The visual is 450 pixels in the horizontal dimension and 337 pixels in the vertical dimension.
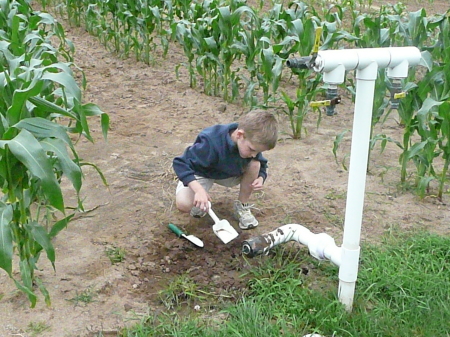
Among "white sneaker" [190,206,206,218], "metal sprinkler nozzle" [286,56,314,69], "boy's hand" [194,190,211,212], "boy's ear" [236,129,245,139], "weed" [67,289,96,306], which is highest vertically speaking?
"metal sprinkler nozzle" [286,56,314,69]

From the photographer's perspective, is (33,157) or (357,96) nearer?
(33,157)

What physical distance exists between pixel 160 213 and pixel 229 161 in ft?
2.41

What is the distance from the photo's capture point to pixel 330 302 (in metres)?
3.00

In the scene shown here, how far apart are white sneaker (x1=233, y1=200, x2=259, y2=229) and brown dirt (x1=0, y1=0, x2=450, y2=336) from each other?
0.06 metres

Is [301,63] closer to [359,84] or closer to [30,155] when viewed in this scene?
[359,84]

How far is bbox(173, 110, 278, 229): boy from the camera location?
3.29m

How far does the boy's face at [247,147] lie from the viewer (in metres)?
3.31

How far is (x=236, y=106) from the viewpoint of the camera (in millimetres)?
6242

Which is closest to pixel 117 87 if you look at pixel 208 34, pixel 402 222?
pixel 208 34

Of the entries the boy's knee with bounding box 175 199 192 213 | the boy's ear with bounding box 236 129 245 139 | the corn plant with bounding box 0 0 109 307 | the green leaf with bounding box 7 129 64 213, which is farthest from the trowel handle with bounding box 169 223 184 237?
the green leaf with bounding box 7 129 64 213

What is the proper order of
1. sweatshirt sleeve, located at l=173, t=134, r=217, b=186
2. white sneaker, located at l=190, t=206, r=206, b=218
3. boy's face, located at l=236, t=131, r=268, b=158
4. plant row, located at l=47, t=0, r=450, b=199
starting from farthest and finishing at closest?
plant row, located at l=47, t=0, r=450, b=199 < white sneaker, located at l=190, t=206, r=206, b=218 < sweatshirt sleeve, located at l=173, t=134, r=217, b=186 < boy's face, located at l=236, t=131, r=268, b=158

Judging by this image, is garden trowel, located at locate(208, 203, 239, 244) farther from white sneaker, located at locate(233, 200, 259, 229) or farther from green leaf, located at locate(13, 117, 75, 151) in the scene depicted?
green leaf, located at locate(13, 117, 75, 151)

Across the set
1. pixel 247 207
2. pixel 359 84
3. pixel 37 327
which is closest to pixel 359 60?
pixel 359 84

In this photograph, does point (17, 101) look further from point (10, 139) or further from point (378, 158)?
point (378, 158)
